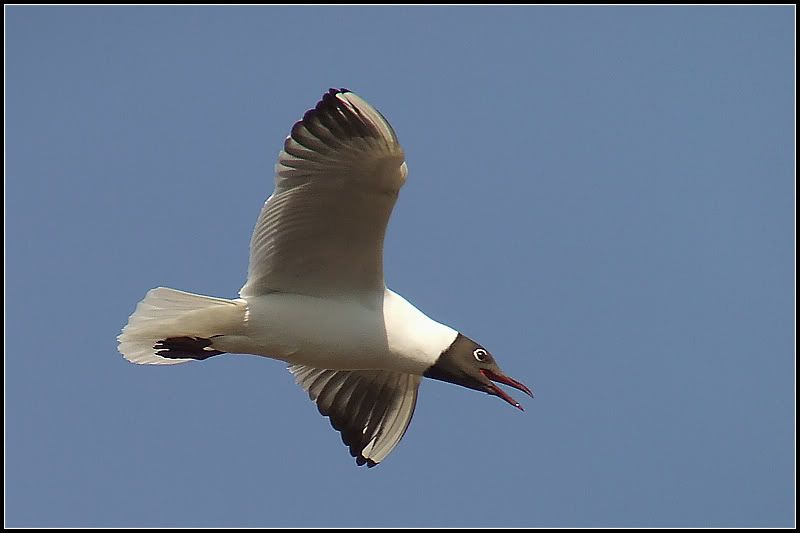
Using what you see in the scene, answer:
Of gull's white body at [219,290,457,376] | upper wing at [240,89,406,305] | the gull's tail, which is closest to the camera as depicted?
upper wing at [240,89,406,305]

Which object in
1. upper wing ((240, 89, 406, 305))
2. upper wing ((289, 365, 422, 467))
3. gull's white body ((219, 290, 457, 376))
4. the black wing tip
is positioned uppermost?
upper wing ((240, 89, 406, 305))

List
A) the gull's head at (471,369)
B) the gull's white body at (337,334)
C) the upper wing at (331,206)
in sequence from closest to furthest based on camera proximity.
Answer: the upper wing at (331,206) → the gull's white body at (337,334) → the gull's head at (471,369)

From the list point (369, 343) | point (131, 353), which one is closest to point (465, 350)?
point (369, 343)

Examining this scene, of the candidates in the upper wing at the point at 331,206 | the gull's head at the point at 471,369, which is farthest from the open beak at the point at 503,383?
the upper wing at the point at 331,206

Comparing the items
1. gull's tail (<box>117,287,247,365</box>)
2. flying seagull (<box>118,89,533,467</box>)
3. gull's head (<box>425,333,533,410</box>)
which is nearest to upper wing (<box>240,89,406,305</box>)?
flying seagull (<box>118,89,533,467</box>)

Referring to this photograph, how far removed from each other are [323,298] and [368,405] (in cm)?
113

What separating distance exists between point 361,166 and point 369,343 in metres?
1.16

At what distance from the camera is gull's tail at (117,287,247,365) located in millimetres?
7668

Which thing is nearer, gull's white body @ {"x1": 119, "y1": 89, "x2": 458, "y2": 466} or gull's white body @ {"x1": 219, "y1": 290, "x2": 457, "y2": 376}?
gull's white body @ {"x1": 119, "y1": 89, "x2": 458, "y2": 466}

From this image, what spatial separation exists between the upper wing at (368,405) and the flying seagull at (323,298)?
0.49m

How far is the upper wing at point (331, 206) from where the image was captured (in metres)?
7.18

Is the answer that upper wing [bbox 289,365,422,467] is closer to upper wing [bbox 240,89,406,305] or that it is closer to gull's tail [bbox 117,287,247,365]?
upper wing [bbox 240,89,406,305]

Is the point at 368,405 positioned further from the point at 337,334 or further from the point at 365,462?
the point at 337,334

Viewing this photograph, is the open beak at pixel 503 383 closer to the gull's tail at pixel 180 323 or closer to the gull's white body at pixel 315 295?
the gull's white body at pixel 315 295
